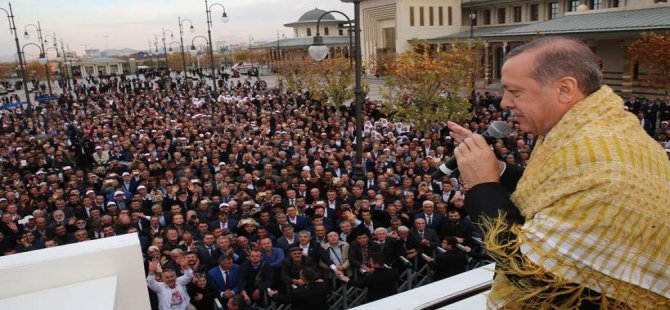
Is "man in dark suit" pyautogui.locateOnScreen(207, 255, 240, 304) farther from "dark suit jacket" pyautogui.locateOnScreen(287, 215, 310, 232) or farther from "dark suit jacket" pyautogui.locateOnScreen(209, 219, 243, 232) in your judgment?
"dark suit jacket" pyautogui.locateOnScreen(287, 215, 310, 232)

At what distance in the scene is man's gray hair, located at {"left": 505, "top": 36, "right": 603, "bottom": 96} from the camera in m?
1.68

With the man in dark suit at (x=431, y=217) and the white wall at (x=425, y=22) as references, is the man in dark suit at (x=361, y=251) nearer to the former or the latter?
the man in dark suit at (x=431, y=217)

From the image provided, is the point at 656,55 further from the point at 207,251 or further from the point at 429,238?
the point at 207,251

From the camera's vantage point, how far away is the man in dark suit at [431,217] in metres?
9.28

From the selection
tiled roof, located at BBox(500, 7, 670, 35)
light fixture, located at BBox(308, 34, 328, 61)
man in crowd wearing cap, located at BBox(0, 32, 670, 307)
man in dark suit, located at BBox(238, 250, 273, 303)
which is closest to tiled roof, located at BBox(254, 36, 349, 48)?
tiled roof, located at BBox(500, 7, 670, 35)

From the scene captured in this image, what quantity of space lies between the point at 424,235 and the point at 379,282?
170cm

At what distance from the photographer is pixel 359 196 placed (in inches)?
429

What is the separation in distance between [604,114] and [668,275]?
0.53m

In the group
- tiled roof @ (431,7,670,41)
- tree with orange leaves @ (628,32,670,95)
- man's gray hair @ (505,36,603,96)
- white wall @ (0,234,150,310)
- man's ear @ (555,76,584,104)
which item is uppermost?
tiled roof @ (431,7,670,41)

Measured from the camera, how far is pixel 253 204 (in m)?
10.4

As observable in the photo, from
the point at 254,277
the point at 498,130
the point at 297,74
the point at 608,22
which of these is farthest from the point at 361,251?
the point at 297,74

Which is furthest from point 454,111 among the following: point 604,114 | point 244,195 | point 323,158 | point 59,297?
point 604,114

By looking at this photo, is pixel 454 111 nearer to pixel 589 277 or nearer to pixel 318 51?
pixel 318 51

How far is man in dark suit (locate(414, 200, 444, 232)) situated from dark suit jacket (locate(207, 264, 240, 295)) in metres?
3.57
